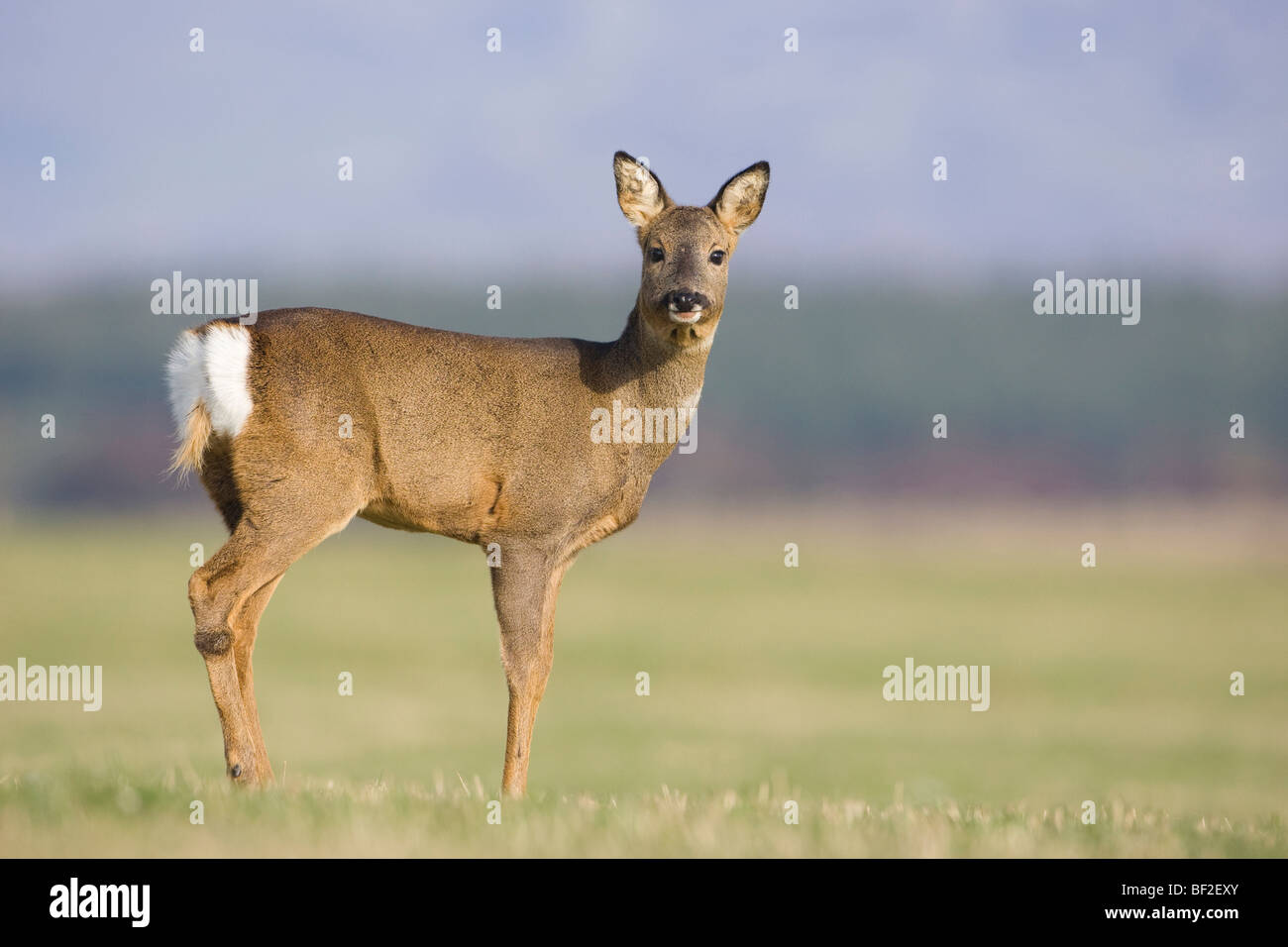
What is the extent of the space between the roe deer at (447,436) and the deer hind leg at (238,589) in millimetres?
12

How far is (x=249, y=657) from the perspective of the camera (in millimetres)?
10039

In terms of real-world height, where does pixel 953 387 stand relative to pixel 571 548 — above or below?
above

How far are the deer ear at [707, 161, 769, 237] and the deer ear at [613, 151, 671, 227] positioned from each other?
39 cm

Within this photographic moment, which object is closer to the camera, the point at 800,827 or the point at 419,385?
the point at 800,827

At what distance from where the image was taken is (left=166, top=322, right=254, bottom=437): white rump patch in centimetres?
965

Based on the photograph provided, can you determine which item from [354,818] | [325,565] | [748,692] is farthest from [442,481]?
[325,565]

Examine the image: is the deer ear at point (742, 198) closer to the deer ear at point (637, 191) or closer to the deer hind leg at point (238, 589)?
the deer ear at point (637, 191)

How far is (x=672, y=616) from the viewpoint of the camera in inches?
2467

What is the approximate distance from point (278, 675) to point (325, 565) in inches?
1755

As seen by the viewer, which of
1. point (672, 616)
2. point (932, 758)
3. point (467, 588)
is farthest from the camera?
point (467, 588)

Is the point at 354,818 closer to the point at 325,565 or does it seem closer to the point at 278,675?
the point at 278,675

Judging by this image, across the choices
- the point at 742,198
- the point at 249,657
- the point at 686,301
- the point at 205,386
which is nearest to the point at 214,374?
the point at 205,386

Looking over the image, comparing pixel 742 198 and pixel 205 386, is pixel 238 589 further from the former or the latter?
pixel 742 198

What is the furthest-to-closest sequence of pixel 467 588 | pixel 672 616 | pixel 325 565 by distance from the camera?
pixel 325 565 → pixel 467 588 → pixel 672 616
